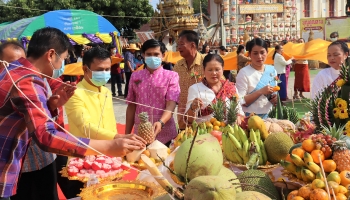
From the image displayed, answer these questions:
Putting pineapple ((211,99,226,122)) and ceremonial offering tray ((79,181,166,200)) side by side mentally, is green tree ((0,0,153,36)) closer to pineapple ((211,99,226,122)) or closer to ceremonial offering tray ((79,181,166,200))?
pineapple ((211,99,226,122))

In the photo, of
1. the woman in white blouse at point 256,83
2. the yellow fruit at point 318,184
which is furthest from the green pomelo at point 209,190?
the woman in white blouse at point 256,83

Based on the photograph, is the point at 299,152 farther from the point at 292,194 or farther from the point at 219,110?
the point at 219,110

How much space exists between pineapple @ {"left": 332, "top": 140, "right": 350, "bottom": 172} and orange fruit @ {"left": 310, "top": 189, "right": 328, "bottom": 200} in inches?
10.6

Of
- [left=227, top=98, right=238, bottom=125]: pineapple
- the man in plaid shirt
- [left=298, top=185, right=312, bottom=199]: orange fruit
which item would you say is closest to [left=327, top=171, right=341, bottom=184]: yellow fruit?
[left=298, top=185, right=312, bottom=199]: orange fruit

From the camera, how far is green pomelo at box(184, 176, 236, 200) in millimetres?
1020

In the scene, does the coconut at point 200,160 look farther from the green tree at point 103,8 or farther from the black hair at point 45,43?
the green tree at point 103,8

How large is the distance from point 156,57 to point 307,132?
1588 millimetres

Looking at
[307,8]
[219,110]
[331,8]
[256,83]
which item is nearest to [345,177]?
[219,110]

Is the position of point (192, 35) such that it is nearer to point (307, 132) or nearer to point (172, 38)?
point (307, 132)

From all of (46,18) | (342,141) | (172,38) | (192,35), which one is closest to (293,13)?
(172,38)

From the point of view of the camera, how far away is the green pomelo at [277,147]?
1.80 metres

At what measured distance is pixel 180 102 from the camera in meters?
3.39

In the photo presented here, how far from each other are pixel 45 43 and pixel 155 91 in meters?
1.37

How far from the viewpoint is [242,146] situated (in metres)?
1.89
